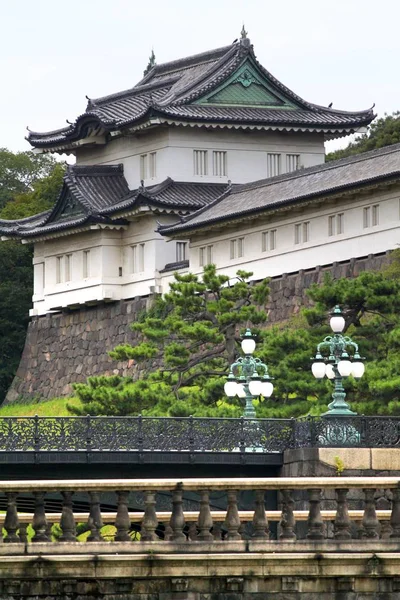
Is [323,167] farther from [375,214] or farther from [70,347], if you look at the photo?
[70,347]

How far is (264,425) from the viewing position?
4319cm

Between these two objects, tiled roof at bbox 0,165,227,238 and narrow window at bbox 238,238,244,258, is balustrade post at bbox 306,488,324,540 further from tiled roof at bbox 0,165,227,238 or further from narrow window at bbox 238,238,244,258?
tiled roof at bbox 0,165,227,238

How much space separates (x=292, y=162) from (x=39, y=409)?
41.9ft

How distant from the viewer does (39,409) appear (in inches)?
3329

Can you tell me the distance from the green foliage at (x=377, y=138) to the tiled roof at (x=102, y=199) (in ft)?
39.5

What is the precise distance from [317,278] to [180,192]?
12.8m

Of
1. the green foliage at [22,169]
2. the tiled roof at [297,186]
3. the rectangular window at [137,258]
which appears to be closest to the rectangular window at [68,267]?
the rectangular window at [137,258]

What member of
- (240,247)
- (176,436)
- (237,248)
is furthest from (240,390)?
(237,248)

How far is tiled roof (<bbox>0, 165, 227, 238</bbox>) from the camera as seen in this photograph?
8200cm

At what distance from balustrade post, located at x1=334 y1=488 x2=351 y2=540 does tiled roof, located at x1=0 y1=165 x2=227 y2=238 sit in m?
55.3

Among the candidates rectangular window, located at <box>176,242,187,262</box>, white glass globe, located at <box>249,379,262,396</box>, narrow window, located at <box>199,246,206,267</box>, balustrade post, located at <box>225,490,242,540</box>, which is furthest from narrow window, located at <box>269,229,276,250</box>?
balustrade post, located at <box>225,490,242,540</box>

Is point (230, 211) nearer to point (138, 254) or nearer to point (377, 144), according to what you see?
point (138, 254)

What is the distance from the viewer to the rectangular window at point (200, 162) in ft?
282

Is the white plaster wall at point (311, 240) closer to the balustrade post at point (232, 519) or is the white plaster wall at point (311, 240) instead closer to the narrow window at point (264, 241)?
the narrow window at point (264, 241)
